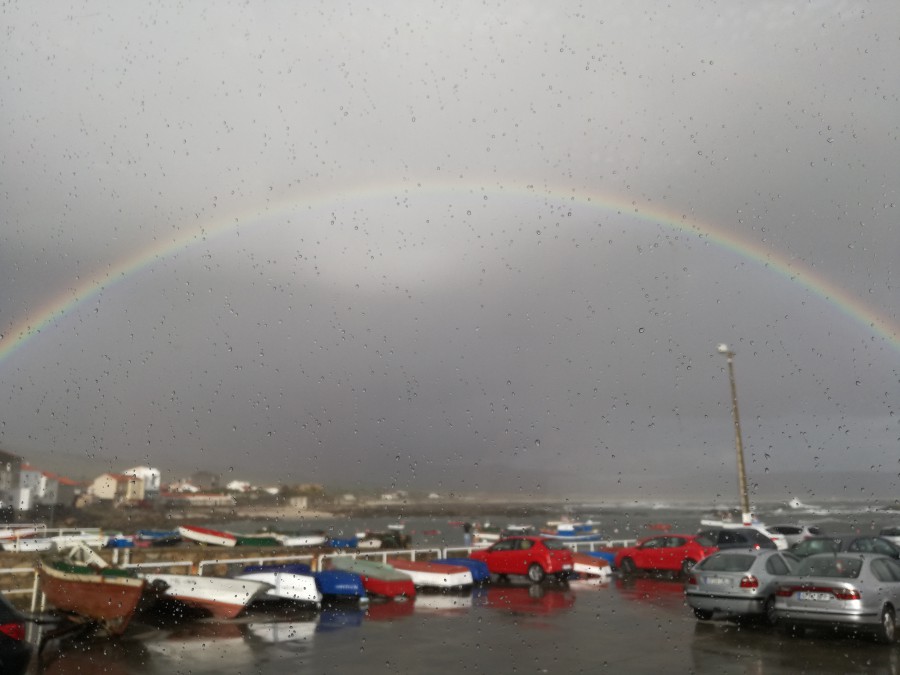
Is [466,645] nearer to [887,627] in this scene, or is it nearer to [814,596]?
[814,596]

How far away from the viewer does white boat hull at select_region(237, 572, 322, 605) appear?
1809 centimetres

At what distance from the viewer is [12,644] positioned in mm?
7527

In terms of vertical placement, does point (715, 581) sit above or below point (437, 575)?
above

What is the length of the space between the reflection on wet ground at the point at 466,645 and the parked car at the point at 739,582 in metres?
0.46

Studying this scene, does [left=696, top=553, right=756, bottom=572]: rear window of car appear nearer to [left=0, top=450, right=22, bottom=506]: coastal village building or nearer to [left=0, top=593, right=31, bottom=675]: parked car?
[left=0, top=593, right=31, bottom=675]: parked car

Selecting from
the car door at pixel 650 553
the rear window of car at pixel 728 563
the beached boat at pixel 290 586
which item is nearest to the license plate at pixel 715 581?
the rear window of car at pixel 728 563

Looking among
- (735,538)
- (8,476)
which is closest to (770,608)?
(735,538)

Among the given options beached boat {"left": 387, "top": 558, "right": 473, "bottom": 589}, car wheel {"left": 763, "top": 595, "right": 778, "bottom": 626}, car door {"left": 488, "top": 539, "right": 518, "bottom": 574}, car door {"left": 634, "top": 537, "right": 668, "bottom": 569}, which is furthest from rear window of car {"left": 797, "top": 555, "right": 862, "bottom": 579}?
car door {"left": 488, "top": 539, "right": 518, "bottom": 574}

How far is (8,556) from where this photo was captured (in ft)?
91.8

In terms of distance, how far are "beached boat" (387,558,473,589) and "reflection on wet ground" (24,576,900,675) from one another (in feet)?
9.37

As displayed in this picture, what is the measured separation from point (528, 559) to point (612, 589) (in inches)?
116

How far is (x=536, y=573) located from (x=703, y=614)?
27.9 ft

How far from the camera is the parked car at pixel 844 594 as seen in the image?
12.9 m

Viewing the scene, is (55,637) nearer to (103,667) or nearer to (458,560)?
(103,667)
